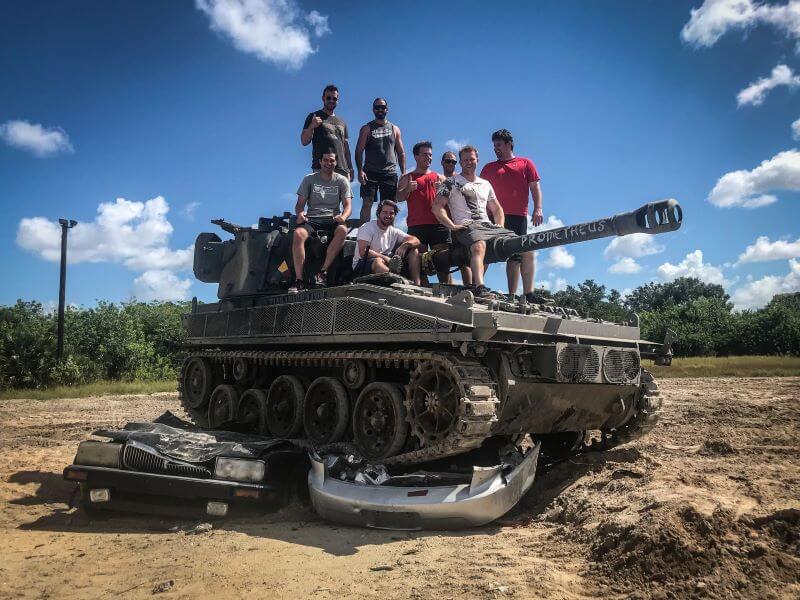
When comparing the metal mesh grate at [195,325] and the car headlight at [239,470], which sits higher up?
the metal mesh grate at [195,325]

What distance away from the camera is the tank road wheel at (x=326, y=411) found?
8.16 m

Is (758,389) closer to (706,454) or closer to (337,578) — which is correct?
(706,454)

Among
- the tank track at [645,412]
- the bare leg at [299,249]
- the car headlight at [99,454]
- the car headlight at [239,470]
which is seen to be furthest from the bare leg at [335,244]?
the tank track at [645,412]

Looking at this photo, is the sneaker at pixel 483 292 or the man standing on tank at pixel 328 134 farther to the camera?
the man standing on tank at pixel 328 134

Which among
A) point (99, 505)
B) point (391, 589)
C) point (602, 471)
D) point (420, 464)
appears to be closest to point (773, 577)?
point (391, 589)

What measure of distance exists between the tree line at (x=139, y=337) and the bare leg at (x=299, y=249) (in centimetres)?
1276

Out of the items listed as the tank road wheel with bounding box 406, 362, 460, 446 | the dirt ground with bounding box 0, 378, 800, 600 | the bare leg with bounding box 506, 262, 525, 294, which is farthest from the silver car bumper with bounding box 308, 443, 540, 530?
the bare leg with bounding box 506, 262, 525, 294

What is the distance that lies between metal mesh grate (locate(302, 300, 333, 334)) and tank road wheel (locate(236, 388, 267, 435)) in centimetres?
186

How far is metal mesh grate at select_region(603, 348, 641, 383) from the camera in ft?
23.6

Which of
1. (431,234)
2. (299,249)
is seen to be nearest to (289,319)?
(299,249)

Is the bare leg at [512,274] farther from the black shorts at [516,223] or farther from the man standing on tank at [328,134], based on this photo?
the man standing on tank at [328,134]

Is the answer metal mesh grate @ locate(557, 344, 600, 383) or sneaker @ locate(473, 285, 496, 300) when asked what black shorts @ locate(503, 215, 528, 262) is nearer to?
sneaker @ locate(473, 285, 496, 300)

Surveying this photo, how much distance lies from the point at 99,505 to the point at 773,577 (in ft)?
19.6

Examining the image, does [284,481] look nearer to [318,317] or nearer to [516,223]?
[318,317]
